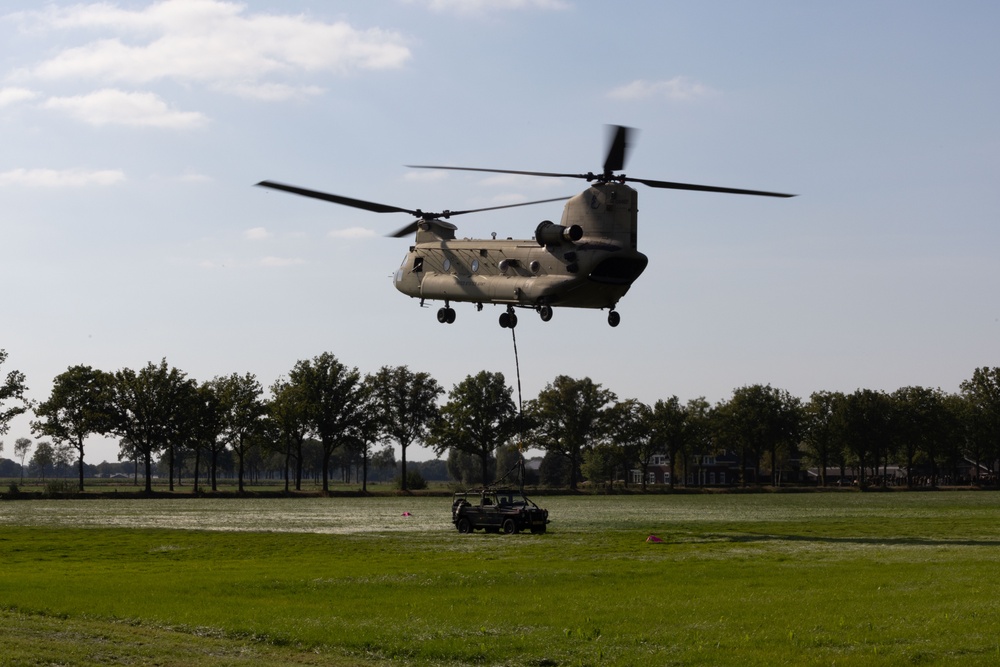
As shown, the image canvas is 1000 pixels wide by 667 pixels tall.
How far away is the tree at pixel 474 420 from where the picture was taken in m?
151

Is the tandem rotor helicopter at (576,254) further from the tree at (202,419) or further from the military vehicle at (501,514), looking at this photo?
the tree at (202,419)

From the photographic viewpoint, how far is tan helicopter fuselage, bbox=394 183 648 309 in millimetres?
46000

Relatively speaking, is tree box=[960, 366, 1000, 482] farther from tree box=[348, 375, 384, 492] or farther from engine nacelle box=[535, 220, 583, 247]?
engine nacelle box=[535, 220, 583, 247]

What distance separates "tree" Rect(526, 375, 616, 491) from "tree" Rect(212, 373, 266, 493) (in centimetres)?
4026

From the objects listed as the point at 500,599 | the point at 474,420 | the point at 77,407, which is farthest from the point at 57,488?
the point at 500,599

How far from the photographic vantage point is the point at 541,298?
47.0 meters

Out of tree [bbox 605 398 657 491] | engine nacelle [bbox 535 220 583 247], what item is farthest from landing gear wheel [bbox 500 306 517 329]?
tree [bbox 605 398 657 491]

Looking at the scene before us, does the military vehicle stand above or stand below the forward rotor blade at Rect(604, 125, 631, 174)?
below

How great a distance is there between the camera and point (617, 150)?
4503 cm

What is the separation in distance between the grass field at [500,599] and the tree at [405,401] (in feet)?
348

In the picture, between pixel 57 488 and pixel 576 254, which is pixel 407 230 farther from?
pixel 57 488

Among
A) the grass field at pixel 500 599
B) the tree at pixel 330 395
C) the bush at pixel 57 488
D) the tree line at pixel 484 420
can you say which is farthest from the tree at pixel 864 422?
the grass field at pixel 500 599

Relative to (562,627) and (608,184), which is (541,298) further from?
(562,627)

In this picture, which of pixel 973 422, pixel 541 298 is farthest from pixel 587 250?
pixel 973 422
